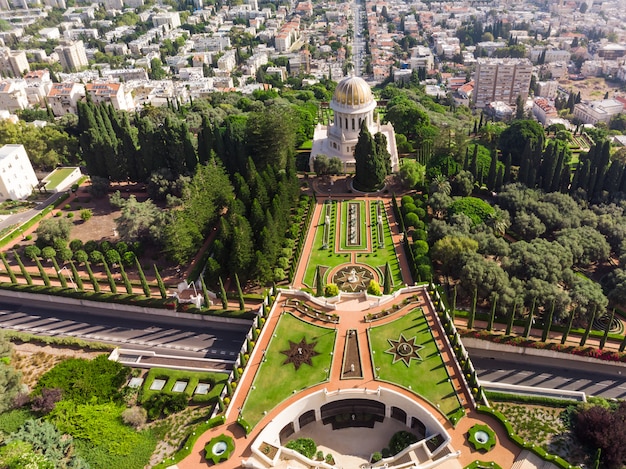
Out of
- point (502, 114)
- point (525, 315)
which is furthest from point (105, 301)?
point (502, 114)

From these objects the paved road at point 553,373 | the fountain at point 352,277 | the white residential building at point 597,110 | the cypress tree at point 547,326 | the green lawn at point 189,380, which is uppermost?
the cypress tree at point 547,326

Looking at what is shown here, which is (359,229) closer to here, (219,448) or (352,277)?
(352,277)

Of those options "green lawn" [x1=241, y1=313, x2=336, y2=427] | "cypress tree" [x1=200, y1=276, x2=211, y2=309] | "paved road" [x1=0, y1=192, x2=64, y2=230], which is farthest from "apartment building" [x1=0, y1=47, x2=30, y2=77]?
"green lawn" [x1=241, y1=313, x2=336, y2=427]

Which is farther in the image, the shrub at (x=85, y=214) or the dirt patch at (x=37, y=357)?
the shrub at (x=85, y=214)

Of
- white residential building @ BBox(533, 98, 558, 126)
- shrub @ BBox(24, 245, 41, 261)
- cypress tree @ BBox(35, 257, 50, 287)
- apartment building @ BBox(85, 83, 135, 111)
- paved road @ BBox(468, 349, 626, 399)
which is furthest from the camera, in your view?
white residential building @ BBox(533, 98, 558, 126)

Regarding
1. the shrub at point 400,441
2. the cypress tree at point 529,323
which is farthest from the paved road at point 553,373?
the shrub at point 400,441

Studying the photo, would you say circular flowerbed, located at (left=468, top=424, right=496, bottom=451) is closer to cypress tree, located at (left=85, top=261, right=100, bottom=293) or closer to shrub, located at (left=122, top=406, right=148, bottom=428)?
shrub, located at (left=122, top=406, right=148, bottom=428)

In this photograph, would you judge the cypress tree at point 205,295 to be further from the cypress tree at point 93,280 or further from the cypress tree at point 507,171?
the cypress tree at point 507,171
